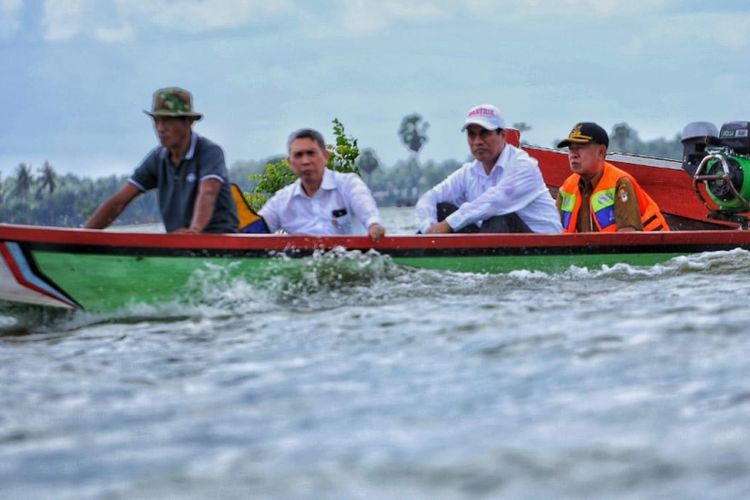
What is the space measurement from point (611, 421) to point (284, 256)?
3385 millimetres

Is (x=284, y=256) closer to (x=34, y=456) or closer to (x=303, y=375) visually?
(x=303, y=375)

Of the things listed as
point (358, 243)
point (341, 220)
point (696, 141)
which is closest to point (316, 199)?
point (341, 220)

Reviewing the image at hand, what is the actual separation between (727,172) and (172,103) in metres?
4.78

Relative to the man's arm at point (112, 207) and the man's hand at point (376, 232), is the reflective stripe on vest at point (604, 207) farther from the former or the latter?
the man's arm at point (112, 207)

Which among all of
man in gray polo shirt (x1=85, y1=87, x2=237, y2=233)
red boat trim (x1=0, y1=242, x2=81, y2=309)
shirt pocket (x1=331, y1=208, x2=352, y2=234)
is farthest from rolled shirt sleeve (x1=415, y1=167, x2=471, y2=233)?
red boat trim (x1=0, y1=242, x2=81, y2=309)

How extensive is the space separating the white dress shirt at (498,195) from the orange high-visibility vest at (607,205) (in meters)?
0.34

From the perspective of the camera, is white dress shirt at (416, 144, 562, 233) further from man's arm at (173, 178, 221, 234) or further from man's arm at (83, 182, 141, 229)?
man's arm at (83, 182, 141, 229)

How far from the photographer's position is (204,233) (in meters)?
6.85

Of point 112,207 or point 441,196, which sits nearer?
point 112,207

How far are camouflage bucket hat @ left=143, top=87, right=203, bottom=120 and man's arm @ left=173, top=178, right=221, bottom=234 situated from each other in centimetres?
43

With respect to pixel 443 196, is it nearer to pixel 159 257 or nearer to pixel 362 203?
pixel 362 203

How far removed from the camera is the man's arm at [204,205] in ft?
22.6

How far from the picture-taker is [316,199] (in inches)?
296

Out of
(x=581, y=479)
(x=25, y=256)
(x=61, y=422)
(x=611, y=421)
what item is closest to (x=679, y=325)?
(x=611, y=421)
